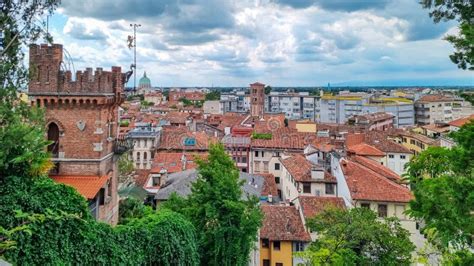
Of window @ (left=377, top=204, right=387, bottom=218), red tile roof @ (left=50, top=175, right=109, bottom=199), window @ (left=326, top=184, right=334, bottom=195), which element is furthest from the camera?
window @ (left=326, top=184, right=334, bottom=195)

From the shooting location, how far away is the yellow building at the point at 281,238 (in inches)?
1153

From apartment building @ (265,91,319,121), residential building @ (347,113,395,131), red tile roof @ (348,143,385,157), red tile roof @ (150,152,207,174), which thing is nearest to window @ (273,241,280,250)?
red tile roof @ (150,152,207,174)

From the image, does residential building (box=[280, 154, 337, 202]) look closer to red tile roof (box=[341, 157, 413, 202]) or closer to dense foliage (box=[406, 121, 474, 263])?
red tile roof (box=[341, 157, 413, 202])

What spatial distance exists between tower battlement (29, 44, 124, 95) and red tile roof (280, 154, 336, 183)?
23.2 metres

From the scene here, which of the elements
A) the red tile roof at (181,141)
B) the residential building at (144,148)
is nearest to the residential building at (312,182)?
the red tile roof at (181,141)

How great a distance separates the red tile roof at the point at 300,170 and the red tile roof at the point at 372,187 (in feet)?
10.00

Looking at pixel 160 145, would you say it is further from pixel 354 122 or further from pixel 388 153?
pixel 354 122

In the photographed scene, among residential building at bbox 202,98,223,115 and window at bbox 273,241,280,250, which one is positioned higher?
residential building at bbox 202,98,223,115

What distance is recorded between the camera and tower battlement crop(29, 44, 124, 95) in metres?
19.3

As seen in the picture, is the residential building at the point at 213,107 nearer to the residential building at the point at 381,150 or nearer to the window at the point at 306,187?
the residential building at the point at 381,150

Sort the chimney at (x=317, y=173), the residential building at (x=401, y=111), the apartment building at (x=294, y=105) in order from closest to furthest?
1. the chimney at (x=317, y=173)
2. the residential building at (x=401, y=111)
3. the apartment building at (x=294, y=105)

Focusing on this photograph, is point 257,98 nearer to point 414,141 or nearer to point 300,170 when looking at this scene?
point 414,141

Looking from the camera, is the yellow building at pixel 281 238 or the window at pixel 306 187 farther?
the window at pixel 306 187

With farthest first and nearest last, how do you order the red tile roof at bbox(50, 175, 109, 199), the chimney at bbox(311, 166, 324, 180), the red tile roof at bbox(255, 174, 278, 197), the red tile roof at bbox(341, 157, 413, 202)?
1. the red tile roof at bbox(255, 174, 278, 197)
2. the chimney at bbox(311, 166, 324, 180)
3. the red tile roof at bbox(341, 157, 413, 202)
4. the red tile roof at bbox(50, 175, 109, 199)
